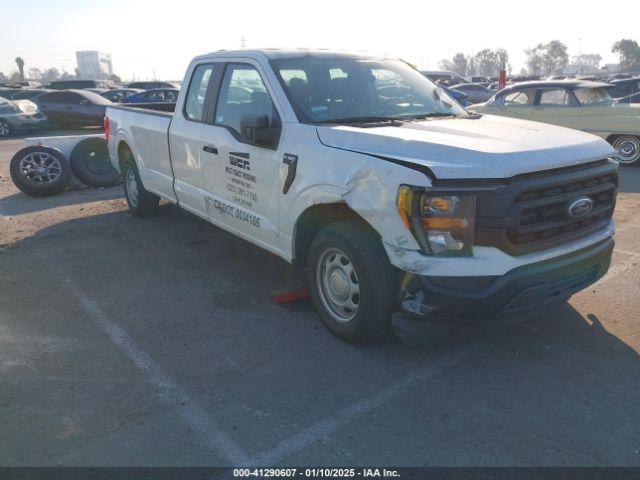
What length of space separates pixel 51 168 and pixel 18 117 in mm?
11919

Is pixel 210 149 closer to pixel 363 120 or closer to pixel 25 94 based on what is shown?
pixel 363 120

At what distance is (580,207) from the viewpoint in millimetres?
3375

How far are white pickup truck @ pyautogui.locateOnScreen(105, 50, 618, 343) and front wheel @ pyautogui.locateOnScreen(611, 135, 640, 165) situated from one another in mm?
7584

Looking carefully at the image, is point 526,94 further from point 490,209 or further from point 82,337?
point 82,337

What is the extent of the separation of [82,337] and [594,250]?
369 cm

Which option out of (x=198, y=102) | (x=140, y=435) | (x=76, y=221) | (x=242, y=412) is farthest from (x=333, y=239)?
(x=76, y=221)

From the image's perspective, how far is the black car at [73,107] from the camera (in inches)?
767

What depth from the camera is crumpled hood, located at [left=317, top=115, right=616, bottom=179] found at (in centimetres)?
304

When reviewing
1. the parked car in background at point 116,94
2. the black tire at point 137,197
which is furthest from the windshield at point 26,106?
the black tire at point 137,197

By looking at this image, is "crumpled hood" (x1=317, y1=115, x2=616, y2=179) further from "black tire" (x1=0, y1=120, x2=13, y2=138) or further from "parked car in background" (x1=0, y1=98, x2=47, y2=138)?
"black tire" (x1=0, y1=120, x2=13, y2=138)

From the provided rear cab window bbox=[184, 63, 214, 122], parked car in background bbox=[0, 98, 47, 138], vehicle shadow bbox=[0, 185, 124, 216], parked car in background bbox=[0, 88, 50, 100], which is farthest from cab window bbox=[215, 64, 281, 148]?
parked car in background bbox=[0, 88, 50, 100]

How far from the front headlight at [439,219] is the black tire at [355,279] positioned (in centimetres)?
37

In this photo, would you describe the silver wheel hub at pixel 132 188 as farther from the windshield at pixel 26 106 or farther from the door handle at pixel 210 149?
the windshield at pixel 26 106

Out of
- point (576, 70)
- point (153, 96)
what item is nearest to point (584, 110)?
point (153, 96)
